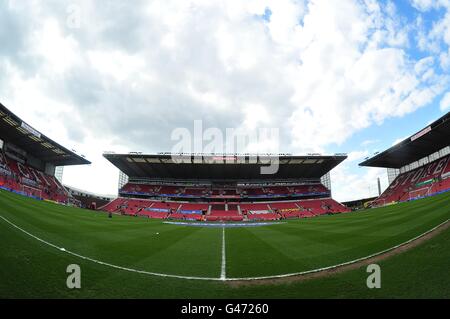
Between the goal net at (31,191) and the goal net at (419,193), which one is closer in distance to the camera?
the goal net at (31,191)

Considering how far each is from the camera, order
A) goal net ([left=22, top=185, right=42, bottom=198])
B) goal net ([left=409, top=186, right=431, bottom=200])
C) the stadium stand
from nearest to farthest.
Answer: the stadium stand → goal net ([left=22, top=185, right=42, bottom=198]) → goal net ([left=409, top=186, right=431, bottom=200])

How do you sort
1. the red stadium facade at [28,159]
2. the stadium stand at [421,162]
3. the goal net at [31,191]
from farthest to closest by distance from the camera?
the goal net at [31,191], the stadium stand at [421,162], the red stadium facade at [28,159]

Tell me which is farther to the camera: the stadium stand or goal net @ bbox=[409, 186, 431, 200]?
goal net @ bbox=[409, 186, 431, 200]

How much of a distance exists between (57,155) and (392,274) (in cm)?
6392

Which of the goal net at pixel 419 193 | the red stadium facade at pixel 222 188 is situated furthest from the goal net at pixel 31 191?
the goal net at pixel 419 193

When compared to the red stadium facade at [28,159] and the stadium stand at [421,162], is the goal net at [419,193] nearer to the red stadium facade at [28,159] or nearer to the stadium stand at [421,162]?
the stadium stand at [421,162]

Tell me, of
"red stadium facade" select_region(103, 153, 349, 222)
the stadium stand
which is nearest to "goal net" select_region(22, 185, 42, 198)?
"red stadium facade" select_region(103, 153, 349, 222)

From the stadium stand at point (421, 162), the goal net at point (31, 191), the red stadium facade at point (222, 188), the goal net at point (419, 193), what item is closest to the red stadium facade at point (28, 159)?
the goal net at point (31, 191)

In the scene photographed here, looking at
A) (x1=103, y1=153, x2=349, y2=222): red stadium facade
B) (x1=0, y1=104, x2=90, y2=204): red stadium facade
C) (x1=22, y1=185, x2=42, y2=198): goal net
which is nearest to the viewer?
(x1=0, y1=104, x2=90, y2=204): red stadium facade

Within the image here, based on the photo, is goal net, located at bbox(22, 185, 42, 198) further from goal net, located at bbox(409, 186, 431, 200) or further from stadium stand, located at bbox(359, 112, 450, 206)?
goal net, located at bbox(409, 186, 431, 200)

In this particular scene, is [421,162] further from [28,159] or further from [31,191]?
[28,159]

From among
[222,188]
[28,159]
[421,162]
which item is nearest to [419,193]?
[421,162]

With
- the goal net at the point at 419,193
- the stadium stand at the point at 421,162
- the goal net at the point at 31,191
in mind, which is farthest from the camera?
the goal net at the point at 419,193

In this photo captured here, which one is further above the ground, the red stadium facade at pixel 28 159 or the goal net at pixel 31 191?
the red stadium facade at pixel 28 159
